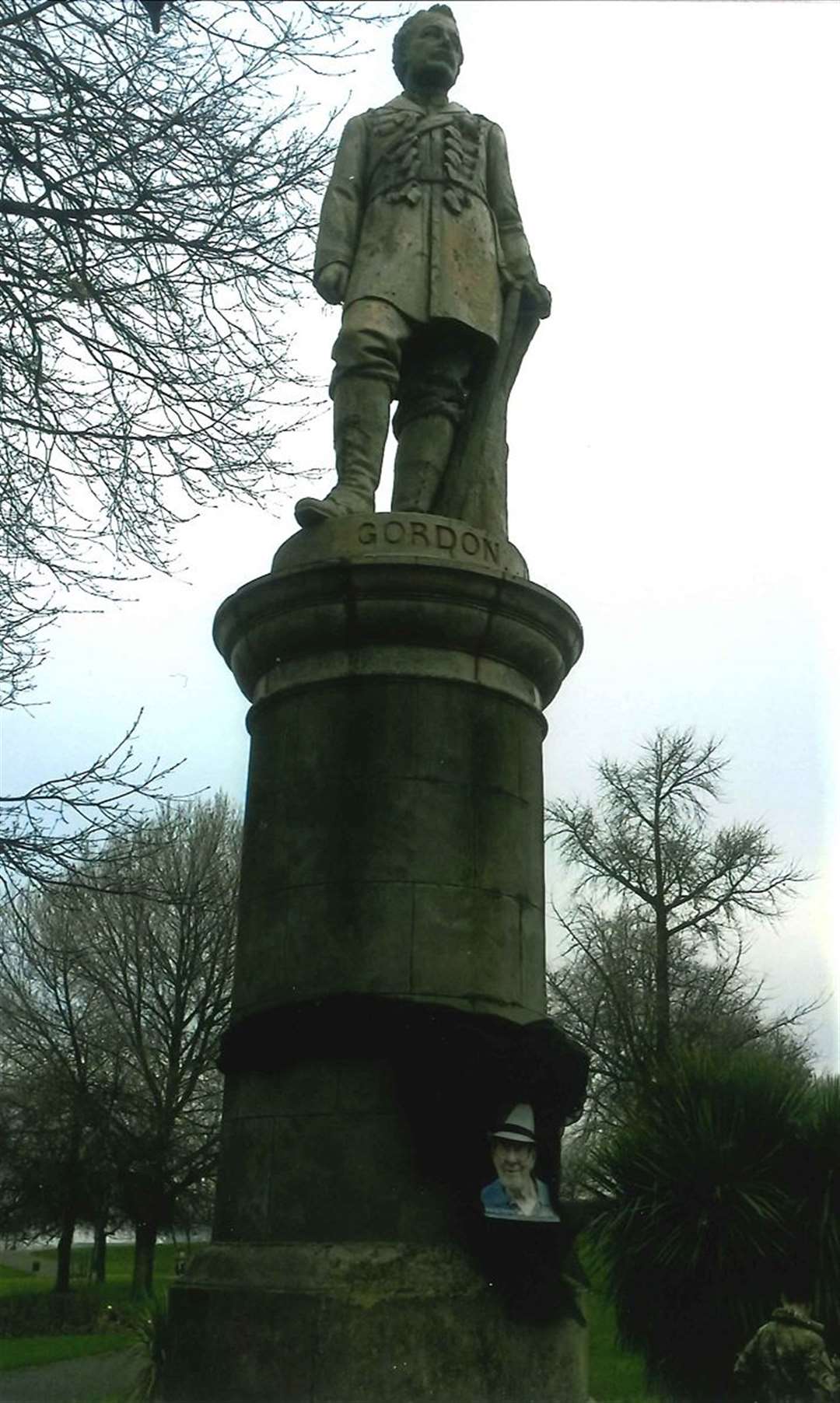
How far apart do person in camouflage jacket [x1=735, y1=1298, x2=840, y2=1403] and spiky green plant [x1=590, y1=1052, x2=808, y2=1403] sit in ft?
2.87

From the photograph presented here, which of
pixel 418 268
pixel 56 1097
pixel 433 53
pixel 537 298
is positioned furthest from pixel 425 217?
pixel 56 1097

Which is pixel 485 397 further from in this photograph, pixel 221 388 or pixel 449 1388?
pixel 449 1388

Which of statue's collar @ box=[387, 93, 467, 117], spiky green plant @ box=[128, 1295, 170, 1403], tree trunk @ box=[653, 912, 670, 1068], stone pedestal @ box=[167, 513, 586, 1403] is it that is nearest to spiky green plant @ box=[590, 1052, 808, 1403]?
stone pedestal @ box=[167, 513, 586, 1403]

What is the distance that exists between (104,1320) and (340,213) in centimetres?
1916

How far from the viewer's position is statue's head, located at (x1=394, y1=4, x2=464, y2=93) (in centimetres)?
720

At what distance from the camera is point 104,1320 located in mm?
21281

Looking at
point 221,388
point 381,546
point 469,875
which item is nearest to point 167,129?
point 221,388

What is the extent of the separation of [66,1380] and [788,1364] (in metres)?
10.4

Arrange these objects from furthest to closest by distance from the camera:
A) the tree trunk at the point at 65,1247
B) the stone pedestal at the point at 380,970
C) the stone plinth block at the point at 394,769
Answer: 1. the tree trunk at the point at 65,1247
2. the stone plinth block at the point at 394,769
3. the stone pedestal at the point at 380,970

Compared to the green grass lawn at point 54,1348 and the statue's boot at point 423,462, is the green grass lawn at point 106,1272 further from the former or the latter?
the statue's boot at point 423,462

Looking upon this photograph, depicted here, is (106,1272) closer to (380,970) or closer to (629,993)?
(629,993)

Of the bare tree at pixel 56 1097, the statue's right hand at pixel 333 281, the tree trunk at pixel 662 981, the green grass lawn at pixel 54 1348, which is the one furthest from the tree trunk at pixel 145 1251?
the statue's right hand at pixel 333 281

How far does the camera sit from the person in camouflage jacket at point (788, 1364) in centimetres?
504

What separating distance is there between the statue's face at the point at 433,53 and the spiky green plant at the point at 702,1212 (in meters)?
5.19
